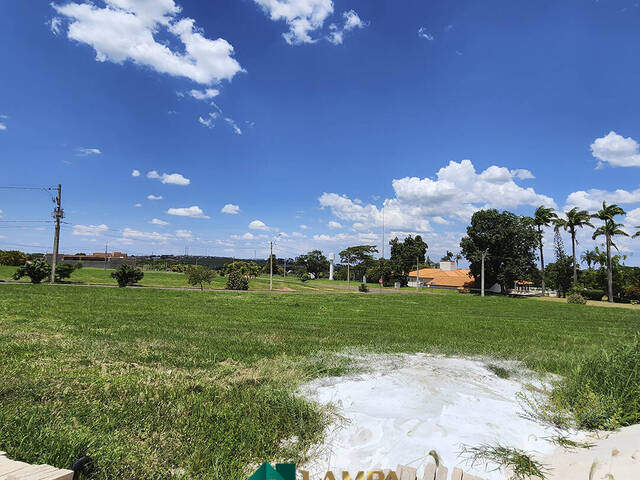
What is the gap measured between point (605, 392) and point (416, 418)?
9.32 feet

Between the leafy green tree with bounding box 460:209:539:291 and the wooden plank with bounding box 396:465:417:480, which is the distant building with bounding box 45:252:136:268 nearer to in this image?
the leafy green tree with bounding box 460:209:539:291

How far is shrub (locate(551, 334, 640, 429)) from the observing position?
4.32m

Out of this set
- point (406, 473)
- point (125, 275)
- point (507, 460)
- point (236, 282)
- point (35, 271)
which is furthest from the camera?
point (236, 282)

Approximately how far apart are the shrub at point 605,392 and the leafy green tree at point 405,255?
271 ft

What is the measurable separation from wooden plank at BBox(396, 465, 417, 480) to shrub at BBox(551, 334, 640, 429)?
2.79m

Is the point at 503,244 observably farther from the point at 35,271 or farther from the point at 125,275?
the point at 35,271

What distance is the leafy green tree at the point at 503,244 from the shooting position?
56781 millimetres

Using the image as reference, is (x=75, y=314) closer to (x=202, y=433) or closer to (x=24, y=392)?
(x=24, y=392)

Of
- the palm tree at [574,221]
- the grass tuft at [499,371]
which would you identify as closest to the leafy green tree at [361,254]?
the palm tree at [574,221]

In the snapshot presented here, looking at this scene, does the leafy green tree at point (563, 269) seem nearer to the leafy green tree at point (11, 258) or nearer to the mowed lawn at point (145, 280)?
the mowed lawn at point (145, 280)

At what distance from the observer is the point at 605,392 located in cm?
491

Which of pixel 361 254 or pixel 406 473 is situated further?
pixel 361 254

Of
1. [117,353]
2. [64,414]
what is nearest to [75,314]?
[117,353]

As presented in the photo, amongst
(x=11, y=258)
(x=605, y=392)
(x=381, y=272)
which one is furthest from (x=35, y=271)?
(x=381, y=272)
